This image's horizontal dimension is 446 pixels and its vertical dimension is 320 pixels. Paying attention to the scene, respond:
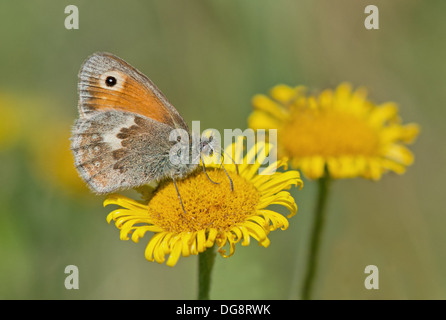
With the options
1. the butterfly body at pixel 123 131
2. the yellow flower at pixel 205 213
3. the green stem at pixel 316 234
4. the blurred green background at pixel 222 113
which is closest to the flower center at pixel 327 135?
the green stem at pixel 316 234

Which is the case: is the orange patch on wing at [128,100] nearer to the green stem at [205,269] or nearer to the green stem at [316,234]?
the green stem at [205,269]

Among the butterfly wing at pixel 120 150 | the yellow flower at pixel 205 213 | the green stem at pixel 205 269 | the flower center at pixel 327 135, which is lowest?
the green stem at pixel 205 269

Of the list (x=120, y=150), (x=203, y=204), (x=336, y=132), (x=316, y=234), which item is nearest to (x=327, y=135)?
(x=336, y=132)

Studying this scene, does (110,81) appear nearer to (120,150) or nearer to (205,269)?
(120,150)

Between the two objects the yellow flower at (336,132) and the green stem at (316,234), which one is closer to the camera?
the green stem at (316,234)

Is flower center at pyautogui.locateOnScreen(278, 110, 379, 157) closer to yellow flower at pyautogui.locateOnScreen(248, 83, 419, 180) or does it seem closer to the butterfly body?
yellow flower at pyautogui.locateOnScreen(248, 83, 419, 180)
